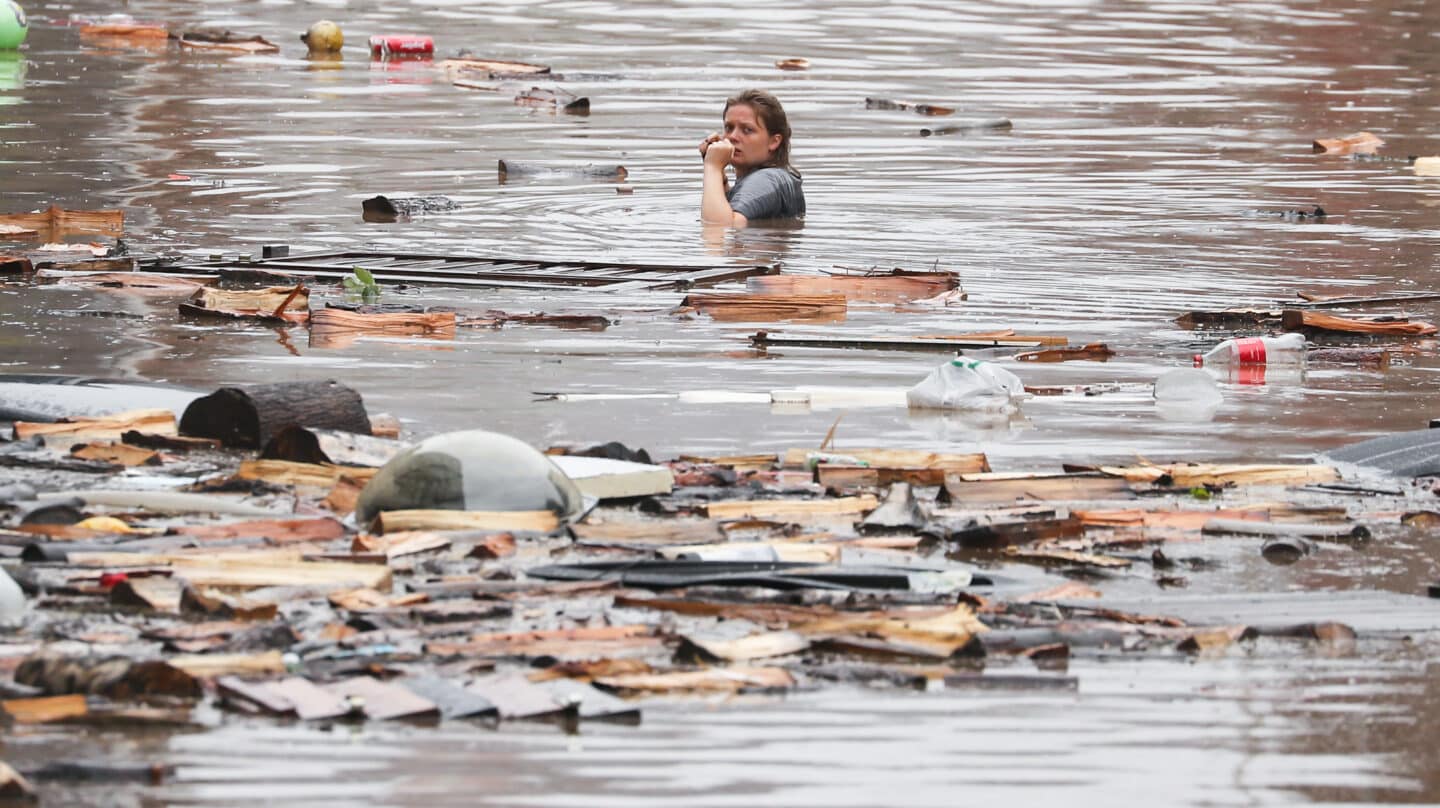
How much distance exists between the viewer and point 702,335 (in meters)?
12.0

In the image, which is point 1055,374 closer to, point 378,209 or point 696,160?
point 378,209

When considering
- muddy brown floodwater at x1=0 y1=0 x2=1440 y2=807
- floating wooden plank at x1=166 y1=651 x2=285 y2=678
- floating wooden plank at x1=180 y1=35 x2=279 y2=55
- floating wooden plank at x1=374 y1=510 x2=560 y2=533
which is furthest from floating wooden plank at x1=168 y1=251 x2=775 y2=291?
floating wooden plank at x1=180 y1=35 x2=279 y2=55

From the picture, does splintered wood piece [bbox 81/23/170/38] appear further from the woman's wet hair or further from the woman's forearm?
the woman's forearm

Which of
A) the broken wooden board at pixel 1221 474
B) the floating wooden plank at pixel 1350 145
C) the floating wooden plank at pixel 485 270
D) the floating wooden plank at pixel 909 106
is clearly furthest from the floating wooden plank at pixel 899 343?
the floating wooden plank at pixel 909 106

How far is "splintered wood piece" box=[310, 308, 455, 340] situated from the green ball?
19015 mm

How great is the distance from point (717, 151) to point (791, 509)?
350 inches

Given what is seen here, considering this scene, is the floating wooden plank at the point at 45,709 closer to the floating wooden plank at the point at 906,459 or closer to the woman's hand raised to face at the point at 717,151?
the floating wooden plank at the point at 906,459

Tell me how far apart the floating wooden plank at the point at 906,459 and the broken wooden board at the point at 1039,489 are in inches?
7.4

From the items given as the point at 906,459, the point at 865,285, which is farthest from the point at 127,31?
the point at 906,459

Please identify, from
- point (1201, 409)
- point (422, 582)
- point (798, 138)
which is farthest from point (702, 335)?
point (798, 138)

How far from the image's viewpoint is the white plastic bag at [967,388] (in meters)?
9.93

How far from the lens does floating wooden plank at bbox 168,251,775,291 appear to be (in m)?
13.6

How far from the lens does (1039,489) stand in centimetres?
826

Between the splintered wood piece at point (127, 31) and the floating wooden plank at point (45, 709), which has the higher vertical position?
the splintered wood piece at point (127, 31)
